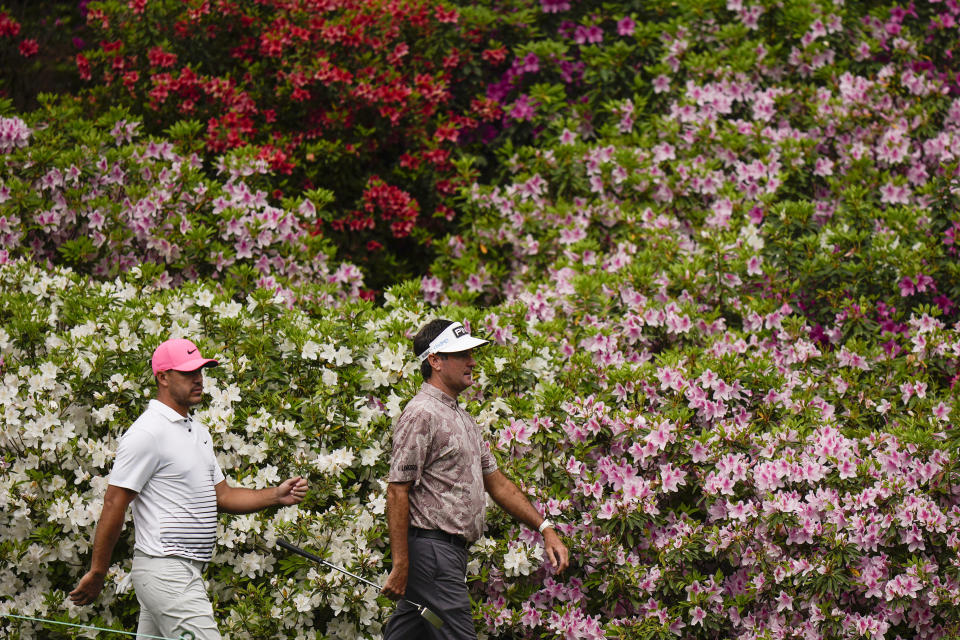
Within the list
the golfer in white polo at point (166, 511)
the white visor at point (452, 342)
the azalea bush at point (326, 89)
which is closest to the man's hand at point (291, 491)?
the golfer in white polo at point (166, 511)

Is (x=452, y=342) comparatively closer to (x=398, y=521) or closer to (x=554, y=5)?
(x=398, y=521)

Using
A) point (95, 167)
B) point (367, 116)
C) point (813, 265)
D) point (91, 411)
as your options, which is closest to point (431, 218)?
point (367, 116)

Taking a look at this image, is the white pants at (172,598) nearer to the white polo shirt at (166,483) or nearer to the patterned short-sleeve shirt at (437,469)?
the white polo shirt at (166,483)

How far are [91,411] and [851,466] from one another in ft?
12.3

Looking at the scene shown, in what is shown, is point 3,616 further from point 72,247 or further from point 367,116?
point 367,116

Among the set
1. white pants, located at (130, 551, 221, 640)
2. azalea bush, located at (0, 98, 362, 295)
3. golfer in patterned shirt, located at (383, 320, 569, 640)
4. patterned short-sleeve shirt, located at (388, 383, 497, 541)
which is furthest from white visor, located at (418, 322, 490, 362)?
azalea bush, located at (0, 98, 362, 295)

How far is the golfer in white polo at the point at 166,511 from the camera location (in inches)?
152

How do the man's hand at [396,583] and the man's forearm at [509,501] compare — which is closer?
the man's hand at [396,583]

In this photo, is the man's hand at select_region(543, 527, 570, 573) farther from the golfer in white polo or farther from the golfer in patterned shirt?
the golfer in white polo

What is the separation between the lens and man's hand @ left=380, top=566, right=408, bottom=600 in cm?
403

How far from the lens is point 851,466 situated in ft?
17.2

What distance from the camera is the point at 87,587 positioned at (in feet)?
12.8

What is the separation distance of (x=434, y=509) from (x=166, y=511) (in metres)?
1.01

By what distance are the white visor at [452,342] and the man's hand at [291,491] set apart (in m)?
0.71
